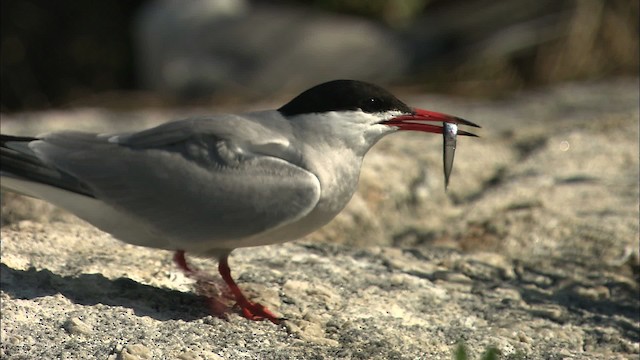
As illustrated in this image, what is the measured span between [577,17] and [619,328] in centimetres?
448

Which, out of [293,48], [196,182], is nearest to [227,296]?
[196,182]

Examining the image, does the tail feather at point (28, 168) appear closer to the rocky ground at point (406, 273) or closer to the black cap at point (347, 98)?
the rocky ground at point (406, 273)

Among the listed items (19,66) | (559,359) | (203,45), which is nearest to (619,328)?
(559,359)

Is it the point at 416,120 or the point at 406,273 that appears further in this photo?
the point at 406,273

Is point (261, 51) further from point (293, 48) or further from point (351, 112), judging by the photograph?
point (351, 112)

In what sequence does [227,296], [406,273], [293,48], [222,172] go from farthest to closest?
[293,48]
[406,273]
[227,296]
[222,172]

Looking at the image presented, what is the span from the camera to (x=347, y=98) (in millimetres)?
2936

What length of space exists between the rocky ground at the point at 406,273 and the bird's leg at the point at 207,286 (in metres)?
0.04

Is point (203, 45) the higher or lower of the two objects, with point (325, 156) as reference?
higher

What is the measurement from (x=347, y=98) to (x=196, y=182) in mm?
495

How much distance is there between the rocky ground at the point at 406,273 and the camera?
279 centimetres

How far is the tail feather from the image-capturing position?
2947mm

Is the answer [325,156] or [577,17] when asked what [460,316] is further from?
[577,17]

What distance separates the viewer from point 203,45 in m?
8.20
